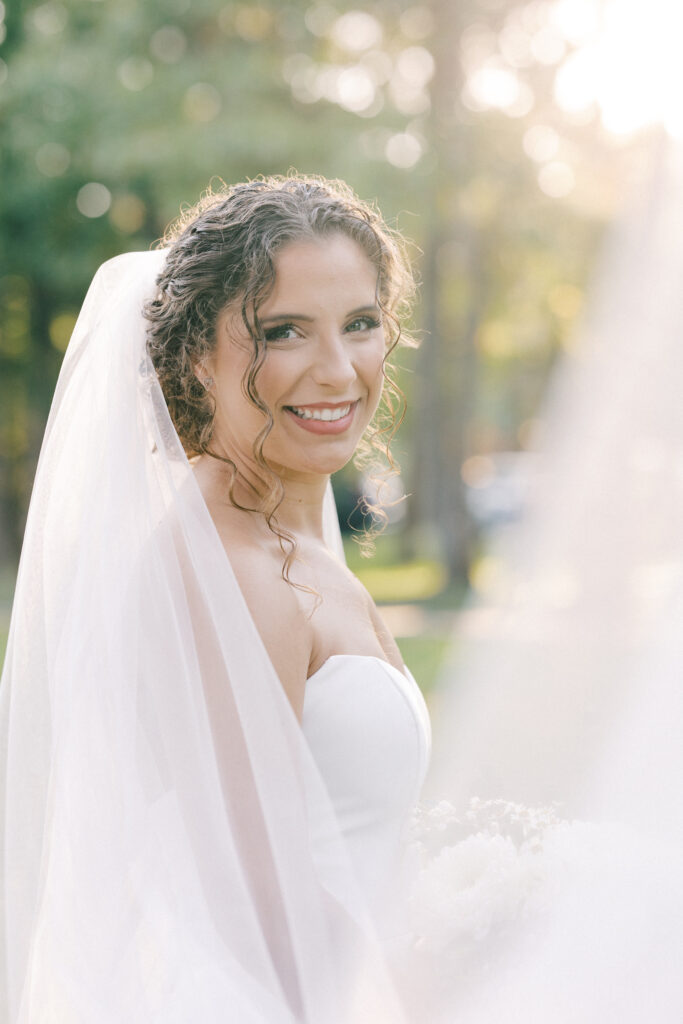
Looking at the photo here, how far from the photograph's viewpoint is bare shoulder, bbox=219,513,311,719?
6.56ft

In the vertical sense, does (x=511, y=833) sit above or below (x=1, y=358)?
above

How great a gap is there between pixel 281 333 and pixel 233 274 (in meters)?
0.15

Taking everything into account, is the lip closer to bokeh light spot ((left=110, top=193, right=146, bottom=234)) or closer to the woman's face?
the woman's face

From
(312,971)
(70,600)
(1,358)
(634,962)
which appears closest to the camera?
(312,971)

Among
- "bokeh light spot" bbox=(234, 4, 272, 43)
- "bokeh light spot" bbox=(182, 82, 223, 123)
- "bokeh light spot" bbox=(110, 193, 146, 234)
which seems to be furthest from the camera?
"bokeh light spot" bbox=(110, 193, 146, 234)

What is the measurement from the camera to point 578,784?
2596 millimetres

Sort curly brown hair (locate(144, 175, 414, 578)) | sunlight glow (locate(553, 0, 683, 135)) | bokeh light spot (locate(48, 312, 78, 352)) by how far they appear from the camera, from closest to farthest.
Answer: curly brown hair (locate(144, 175, 414, 578)) → sunlight glow (locate(553, 0, 683, 135)) → bokeh light spot (locate(48, 312, 78, 352))

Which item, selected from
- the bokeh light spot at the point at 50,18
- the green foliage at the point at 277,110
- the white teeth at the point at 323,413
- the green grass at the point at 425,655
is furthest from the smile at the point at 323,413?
the bokeh light spot at the point at 50,18

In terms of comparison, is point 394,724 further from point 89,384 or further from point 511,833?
point 89,384

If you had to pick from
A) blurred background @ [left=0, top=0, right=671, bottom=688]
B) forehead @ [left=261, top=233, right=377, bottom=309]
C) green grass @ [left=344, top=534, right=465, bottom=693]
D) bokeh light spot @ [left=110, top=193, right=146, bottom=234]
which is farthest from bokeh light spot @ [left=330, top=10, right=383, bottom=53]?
forehead @ [left=261, top=233, right=377, bottom=309]

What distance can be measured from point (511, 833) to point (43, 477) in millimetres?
1308

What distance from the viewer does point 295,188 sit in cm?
229

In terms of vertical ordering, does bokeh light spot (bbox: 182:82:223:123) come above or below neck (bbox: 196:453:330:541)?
above

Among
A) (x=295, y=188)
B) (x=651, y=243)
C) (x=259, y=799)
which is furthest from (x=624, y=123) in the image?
(x=259, y=799)
